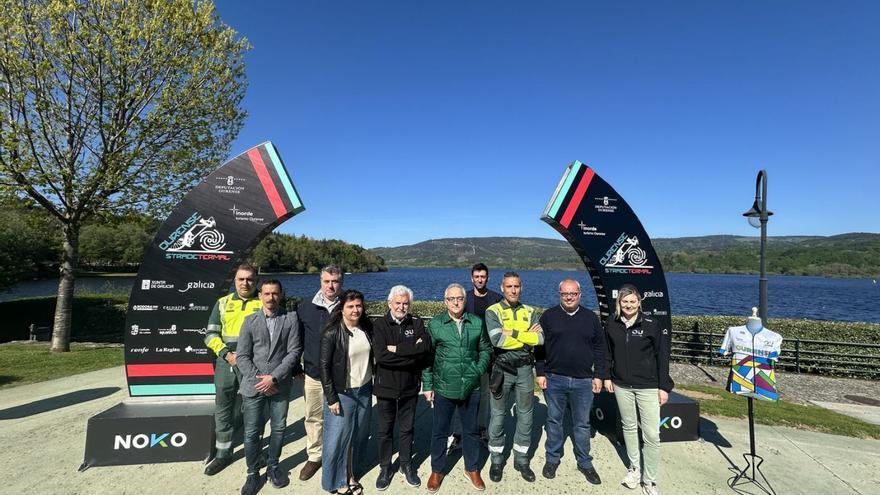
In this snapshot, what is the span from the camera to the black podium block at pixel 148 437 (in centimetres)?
404

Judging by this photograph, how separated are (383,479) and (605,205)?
455 centimetres

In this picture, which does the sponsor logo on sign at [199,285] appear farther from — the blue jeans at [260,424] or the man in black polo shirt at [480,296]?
the man in black polo shirt at [480,296]

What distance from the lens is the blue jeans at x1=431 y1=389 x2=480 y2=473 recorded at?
370cm

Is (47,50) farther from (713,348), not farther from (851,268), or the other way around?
(851,268)

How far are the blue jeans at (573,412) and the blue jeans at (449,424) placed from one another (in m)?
0.85

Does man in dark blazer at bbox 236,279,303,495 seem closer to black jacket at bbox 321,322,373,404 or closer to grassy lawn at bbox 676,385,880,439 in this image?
black jacket at bbox 321,322,373,404

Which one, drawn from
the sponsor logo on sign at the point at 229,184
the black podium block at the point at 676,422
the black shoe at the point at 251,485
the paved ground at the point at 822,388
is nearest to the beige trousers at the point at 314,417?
the black shoe at the point at 251,485

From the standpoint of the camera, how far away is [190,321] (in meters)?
4.80

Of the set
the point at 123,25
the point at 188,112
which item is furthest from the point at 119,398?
the point at 123,25

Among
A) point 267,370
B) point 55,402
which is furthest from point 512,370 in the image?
point 55,402

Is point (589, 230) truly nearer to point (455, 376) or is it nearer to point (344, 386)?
point (455, 376)

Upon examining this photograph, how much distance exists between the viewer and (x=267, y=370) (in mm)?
3600

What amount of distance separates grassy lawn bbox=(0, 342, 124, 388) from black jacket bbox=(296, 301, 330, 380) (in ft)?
26.2

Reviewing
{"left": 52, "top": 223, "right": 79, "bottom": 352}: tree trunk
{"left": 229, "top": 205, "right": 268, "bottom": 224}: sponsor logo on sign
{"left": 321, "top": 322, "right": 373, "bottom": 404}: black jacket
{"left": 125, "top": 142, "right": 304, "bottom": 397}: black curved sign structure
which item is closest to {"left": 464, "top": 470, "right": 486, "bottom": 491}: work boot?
{"left": 321, "top": 322, "right": 373, "bottom": 404}: black jacket
